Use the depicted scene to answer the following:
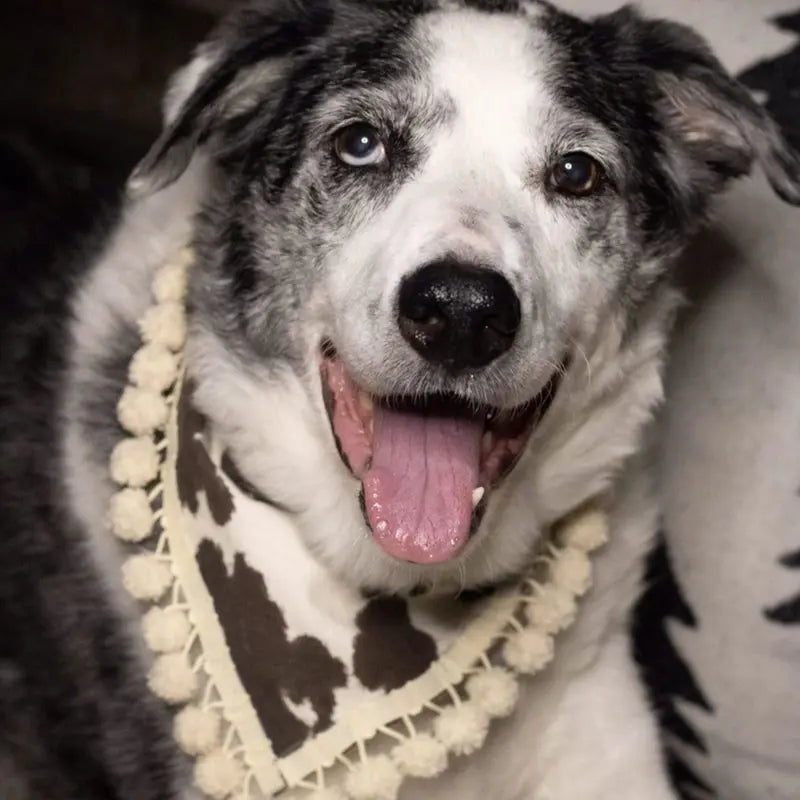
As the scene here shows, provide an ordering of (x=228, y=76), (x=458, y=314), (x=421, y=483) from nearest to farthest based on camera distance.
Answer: (x=458, y=314), (x=421, y=483), (x=228, y=76)

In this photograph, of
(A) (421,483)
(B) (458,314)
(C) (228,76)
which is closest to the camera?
(B) (458,314)

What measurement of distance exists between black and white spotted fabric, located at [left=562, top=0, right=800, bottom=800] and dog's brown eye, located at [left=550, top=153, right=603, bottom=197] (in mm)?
317

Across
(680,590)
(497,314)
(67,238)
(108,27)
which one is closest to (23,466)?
(67,238)

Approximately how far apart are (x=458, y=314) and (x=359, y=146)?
35cm

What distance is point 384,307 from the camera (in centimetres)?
149

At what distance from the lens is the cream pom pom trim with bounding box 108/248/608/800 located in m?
1.71

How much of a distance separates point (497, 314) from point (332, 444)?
1.18ft

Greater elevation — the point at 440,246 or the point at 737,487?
the point at 440,246

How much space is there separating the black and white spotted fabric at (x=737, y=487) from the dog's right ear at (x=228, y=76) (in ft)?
A: 1.87

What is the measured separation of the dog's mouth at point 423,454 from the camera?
1.54 meters

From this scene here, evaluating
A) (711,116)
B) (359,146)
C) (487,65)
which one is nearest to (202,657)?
(359,146)

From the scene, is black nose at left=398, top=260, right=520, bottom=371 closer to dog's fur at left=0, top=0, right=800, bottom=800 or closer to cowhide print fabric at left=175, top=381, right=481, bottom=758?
dog's fur at left=0, top=0, right=800, bottom=800

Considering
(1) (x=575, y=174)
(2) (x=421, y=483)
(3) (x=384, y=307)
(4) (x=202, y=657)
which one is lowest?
(4) (x=202, y=657)

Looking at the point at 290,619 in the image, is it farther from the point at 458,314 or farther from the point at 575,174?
the point at 575,174
